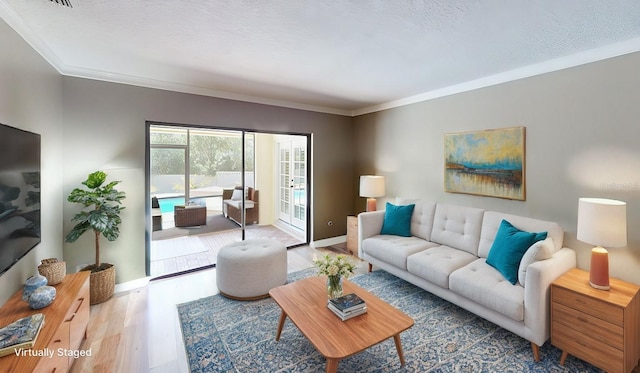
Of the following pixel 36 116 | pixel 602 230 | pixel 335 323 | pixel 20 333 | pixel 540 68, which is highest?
pixel 540 68

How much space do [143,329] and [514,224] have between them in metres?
3.77

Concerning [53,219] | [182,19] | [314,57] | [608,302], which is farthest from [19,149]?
[608,302]

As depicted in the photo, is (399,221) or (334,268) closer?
(334,268)

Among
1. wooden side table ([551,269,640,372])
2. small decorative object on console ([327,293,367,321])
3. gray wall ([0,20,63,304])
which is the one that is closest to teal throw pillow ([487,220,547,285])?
wooden side table ([551,269,640,372])

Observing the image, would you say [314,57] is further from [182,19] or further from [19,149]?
[19,149]

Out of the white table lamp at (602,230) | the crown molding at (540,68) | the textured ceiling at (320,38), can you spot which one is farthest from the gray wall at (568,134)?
the white table lamp at (602,230)

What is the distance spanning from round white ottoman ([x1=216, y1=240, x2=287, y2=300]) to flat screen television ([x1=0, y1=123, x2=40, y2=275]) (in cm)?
157

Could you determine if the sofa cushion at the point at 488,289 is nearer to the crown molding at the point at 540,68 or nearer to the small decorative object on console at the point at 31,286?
the crown molding at the point at 540,68

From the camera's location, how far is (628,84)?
229 centimetres

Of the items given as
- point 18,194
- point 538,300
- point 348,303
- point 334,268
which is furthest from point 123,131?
point 538,300

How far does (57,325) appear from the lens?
170 cm

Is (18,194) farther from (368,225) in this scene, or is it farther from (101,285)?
(368,225)

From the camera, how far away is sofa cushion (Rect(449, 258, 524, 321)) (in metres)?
2.12

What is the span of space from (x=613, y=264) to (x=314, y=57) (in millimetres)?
3336
